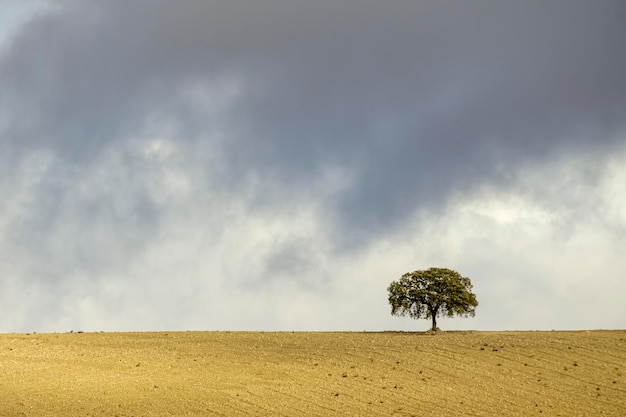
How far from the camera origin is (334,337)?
48688 mm

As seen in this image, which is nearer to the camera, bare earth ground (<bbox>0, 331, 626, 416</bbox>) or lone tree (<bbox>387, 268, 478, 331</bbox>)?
bare earth ground (<bbox>0, 331, 626, 416</bbox>)

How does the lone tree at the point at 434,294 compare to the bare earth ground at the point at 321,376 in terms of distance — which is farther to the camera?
the lone tree at the point at 434,294

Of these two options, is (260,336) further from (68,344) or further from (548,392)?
(548,392)

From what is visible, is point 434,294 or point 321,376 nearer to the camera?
point 321,376

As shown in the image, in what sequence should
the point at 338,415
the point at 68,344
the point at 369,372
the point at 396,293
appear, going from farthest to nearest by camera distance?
the point at 396,293
the point at 68,344
the point at 369,372
the point at 338,415

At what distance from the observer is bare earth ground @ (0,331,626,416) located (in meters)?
33.6

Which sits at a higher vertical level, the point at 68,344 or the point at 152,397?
the point at 68,344

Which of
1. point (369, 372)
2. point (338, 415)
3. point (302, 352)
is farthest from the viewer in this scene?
point (302, 352)

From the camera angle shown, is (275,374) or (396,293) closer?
(275,374)

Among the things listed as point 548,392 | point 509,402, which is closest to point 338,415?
point 509,402

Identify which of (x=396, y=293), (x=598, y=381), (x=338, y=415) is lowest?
(x=338, y=415)

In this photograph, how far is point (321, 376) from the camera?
38.2 m

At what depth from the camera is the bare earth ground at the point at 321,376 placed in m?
33.6

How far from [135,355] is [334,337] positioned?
12970 mm
